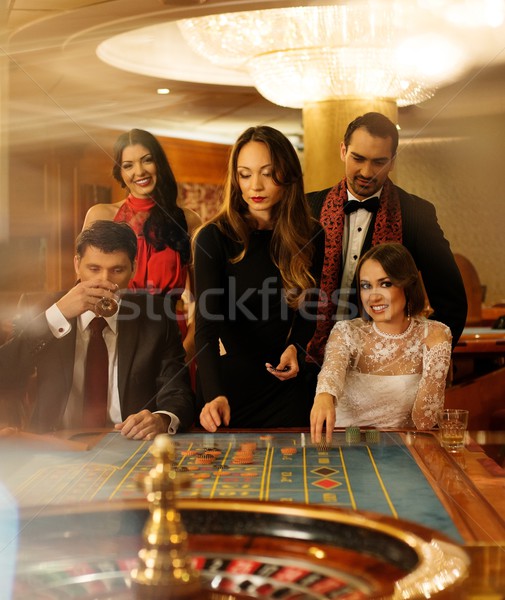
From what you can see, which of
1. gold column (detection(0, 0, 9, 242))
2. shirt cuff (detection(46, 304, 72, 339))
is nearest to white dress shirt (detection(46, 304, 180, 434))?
shirt cuff (detection(46, 304, 72, 339))

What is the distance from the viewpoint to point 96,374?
2.31 metres

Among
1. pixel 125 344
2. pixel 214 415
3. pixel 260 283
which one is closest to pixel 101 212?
pixel 125 344

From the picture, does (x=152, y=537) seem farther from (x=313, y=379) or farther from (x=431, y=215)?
(x=431, y=215)

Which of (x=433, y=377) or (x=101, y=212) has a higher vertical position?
(x=101, y=212)

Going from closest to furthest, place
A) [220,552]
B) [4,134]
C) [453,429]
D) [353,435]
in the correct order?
[220,552], [453,429], [353,435], [4,134]

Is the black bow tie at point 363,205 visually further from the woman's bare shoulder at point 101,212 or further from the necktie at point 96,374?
the necktie at point 96,374

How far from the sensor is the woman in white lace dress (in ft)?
6.70

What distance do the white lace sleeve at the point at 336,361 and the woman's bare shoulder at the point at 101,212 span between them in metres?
0.72

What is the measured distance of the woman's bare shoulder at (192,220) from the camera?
7.55ft

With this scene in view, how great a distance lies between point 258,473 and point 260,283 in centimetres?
82

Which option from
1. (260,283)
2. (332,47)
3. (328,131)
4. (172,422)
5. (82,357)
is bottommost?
(172,422)

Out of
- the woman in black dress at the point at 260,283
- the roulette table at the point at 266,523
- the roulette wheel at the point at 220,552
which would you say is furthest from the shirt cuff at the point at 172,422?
the roulette wheel at the point at 220,552

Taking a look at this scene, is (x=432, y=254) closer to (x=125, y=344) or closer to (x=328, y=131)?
(x=328, y=131)

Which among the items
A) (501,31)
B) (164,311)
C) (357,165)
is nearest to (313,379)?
(164,311)
